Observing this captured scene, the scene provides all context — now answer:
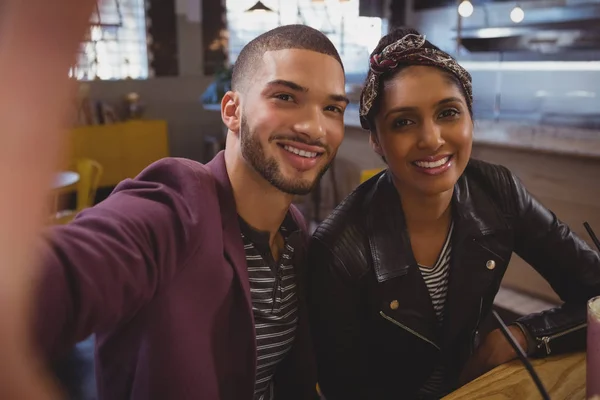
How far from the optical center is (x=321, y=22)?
811 centimetres

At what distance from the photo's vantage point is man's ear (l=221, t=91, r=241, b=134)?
140 cm

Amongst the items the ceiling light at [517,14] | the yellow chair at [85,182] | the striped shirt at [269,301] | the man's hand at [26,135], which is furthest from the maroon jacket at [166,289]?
the ceiling light at [517,14]

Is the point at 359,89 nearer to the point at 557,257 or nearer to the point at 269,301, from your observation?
the point at 557,257

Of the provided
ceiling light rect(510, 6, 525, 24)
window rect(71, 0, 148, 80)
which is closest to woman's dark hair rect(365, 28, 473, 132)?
ceiling light rect(510, 6, 525, 24)

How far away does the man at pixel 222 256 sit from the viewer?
85 cm

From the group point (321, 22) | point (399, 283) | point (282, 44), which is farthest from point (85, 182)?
point (321, 22)

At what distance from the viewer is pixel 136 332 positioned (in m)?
1.06

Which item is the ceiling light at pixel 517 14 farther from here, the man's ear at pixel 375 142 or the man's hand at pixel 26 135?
the man's hand at pixel 26 135

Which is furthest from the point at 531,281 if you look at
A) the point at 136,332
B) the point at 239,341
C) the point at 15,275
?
the point at 15,275

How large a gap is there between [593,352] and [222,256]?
0.76 metres

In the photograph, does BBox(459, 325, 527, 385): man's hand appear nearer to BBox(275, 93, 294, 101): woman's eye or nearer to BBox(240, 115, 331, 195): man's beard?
BBox(240, 115, 331, 195): man's beard

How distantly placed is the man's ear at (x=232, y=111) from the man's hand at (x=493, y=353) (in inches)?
33.6

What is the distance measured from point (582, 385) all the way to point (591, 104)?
5.56 metres

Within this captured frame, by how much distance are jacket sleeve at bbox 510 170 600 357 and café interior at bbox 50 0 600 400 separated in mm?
1532
